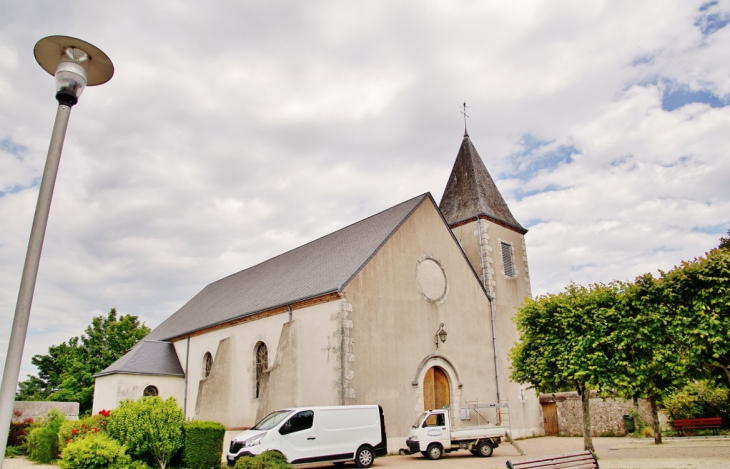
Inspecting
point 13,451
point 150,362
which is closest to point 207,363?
point 150,362

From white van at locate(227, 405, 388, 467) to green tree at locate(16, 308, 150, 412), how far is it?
24.1 m

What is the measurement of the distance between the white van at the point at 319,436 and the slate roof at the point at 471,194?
12.9m

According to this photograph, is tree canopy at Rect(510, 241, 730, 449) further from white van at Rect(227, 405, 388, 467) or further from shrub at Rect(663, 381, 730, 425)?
shrub at Rect(663, 381, 730, 425)

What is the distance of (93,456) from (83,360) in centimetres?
2858

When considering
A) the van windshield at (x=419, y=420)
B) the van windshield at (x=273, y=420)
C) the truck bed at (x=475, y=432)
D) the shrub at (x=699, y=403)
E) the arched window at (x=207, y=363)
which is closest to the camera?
the van windshield at (x=273, y=420)

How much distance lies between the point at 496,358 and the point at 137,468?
14455 millimetres

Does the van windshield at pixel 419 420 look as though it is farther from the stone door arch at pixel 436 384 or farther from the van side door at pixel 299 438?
the van side door at pixel 299 438

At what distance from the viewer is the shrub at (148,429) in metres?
12.9

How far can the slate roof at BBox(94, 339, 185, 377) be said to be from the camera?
24.6 m

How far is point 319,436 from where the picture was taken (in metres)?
14.0

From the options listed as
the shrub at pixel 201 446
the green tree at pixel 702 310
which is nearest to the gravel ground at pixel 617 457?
the green tree at pixel 702 310

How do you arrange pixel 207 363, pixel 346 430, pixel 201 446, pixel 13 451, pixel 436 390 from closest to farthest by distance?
pixel 201 446, pixel 346 430, pixel 13 451, pixel 436 390, pixel 207 363

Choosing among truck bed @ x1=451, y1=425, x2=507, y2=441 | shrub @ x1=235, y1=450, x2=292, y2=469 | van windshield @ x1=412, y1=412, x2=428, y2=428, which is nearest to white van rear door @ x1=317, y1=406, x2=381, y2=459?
van windshield @ x1=412, y1=412, x2=428, y2=428

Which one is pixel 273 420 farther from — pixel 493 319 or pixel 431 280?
pixel 493 319
